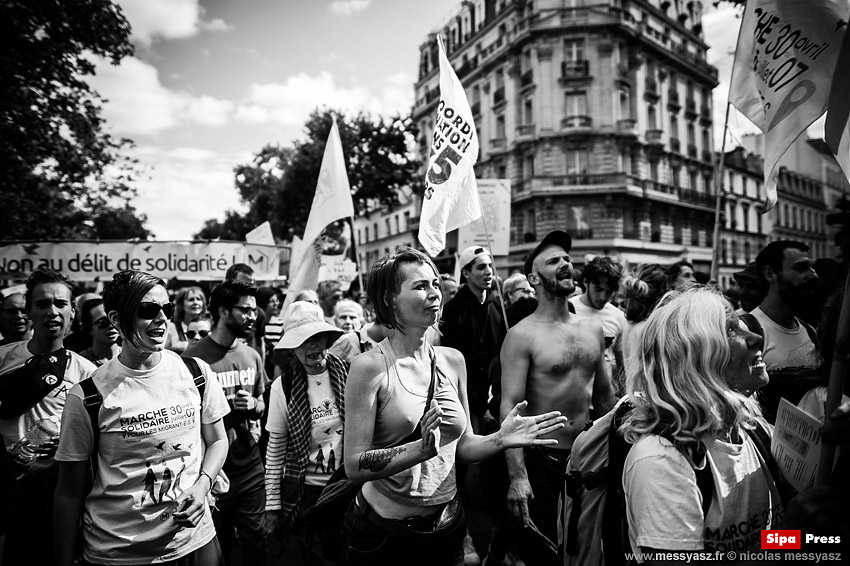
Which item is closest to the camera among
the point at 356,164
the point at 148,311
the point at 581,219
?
the point at 148,311

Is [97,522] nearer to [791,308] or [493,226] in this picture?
[791,308]

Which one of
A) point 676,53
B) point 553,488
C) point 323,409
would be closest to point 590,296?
point 553,488

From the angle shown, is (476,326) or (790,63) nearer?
(790,63)

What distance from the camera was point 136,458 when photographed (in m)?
2.21

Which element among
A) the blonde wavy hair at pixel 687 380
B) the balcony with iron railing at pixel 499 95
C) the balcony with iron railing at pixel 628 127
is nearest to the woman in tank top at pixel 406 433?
the blonde wavy hair at pixel 687 380

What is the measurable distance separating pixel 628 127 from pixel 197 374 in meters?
37.4

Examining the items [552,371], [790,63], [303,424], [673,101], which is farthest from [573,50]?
[303,424]

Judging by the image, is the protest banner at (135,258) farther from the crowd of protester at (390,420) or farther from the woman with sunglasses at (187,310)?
the crowd of protester at (390,420)

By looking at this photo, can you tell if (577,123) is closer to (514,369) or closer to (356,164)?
(356,164)

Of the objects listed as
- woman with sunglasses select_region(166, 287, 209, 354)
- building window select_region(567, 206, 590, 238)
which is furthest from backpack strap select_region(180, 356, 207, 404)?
building window select_region(567, 206, 590, 238)

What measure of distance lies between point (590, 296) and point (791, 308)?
2110 millimetres

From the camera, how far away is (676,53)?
39.7m

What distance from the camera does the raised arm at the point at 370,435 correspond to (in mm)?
1950

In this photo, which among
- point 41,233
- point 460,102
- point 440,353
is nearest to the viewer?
point 440,353
